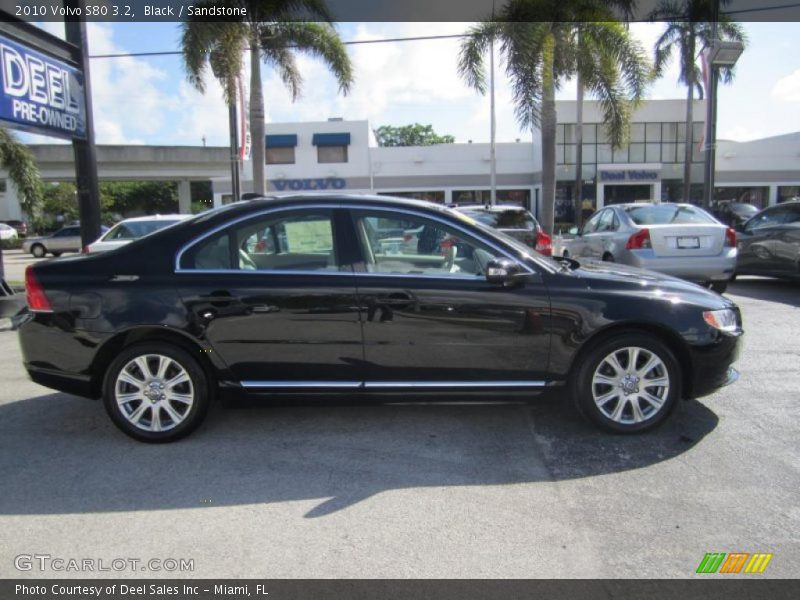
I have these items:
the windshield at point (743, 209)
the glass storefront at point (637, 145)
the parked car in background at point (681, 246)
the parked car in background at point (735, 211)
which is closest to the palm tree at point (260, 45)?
the parked car in background at point (681, 246)

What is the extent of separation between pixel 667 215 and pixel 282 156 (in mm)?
33946

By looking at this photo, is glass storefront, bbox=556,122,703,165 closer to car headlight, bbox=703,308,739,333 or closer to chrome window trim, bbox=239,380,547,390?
car headlight, bbox=703,308,739,333

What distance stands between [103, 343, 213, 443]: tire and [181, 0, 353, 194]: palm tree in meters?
12.9

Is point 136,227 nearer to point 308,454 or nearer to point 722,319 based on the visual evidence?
point 308,454

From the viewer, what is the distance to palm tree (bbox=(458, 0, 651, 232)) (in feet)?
52.4

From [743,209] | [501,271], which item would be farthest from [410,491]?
[743,209]

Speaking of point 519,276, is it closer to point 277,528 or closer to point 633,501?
point 633,501

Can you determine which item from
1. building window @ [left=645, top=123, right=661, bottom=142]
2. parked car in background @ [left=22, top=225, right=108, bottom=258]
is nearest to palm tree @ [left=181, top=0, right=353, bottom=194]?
parked car in background @ [left=22, top=225, right=108, bottom=258]

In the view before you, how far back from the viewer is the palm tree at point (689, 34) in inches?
1004

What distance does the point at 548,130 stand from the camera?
17500 mm

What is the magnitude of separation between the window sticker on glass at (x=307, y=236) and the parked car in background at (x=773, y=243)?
9.05 meters

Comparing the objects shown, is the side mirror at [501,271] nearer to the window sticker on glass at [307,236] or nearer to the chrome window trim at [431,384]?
the chrome window trim at [431,384]

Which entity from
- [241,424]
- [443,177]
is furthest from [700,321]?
[443,177]
